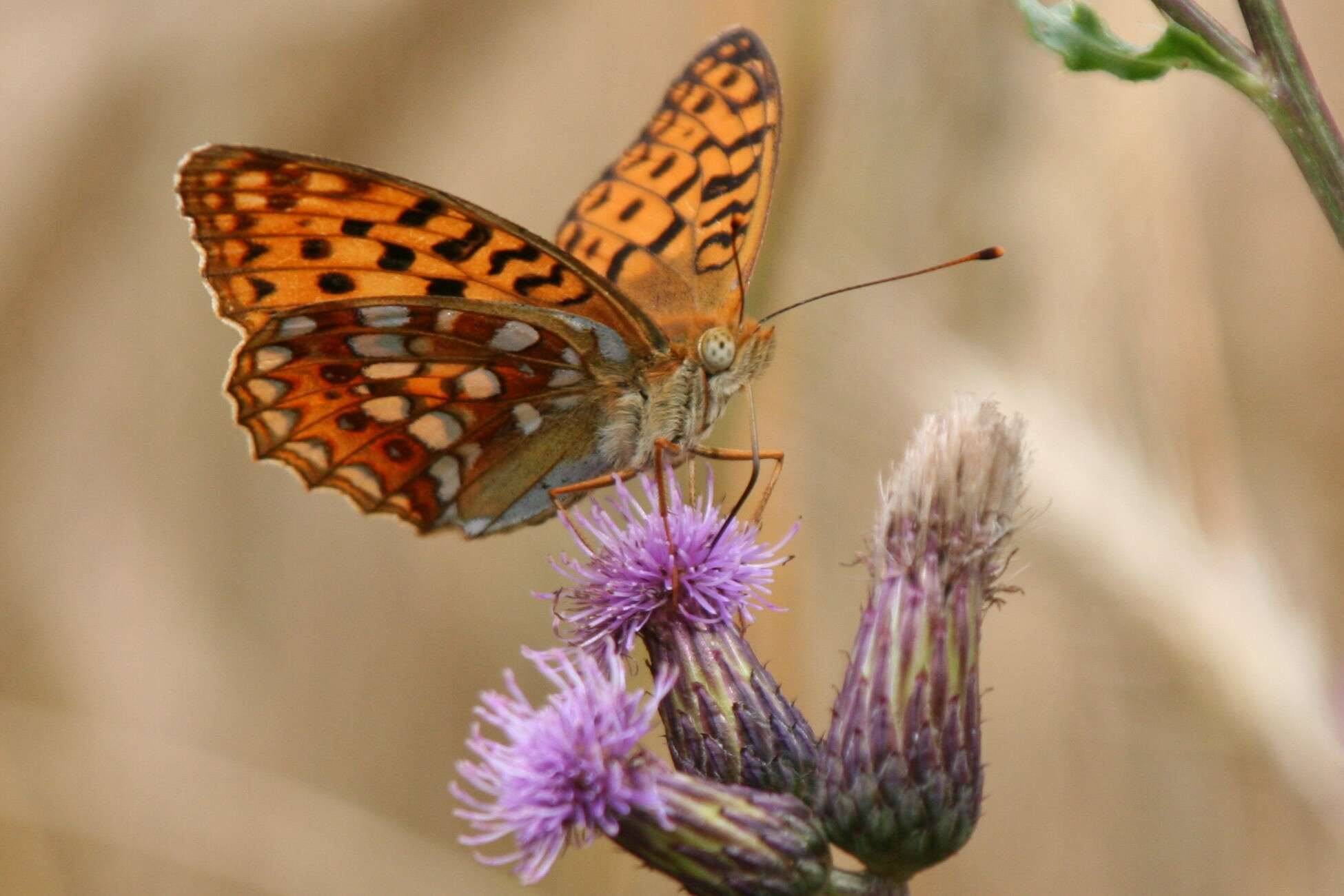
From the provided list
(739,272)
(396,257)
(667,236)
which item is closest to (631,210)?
(667,236)

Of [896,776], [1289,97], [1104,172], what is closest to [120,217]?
[1104,172]

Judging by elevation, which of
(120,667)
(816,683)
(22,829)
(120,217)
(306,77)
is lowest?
(22,829)

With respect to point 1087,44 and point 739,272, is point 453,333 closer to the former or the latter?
point 739,272

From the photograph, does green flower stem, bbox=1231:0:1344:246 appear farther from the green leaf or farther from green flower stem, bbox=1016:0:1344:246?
the green leaf

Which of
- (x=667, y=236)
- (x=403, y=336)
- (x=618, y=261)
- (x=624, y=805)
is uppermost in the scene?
(x=667, y=236)

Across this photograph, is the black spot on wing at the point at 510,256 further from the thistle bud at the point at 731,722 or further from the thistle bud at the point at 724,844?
the thistle bud at the point at 724,844

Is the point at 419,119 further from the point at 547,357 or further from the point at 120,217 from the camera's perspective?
the point at 547,357

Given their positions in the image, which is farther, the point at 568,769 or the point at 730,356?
the point at 730,356
